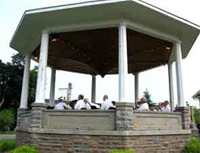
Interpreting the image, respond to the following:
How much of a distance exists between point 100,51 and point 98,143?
583 cm

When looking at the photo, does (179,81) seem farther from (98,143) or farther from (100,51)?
(100,51)

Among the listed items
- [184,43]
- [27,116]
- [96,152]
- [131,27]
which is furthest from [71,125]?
[184,43]

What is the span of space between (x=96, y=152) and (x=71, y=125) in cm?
119

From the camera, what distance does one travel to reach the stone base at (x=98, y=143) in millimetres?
6848

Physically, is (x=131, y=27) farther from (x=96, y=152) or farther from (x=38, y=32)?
(x=96, y=152)

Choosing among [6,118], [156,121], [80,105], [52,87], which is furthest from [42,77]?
[6,118]

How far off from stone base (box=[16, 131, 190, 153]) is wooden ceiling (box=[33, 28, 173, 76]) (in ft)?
13.0

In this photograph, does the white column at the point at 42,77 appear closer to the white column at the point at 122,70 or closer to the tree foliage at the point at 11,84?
the white column at the point at 122,70

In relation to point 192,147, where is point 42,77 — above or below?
above

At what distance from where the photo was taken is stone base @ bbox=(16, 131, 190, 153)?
685cm

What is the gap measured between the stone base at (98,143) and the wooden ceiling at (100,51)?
13.0 ft

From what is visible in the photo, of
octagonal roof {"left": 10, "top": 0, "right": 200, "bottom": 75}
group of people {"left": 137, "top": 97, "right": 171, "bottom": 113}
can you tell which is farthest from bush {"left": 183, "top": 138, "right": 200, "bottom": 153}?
octagonal roof {"left": 10, "top": 0, "right": 200, "bottom": 75}

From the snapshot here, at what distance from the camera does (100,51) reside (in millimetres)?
11750

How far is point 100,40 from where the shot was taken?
10164 millimetres
